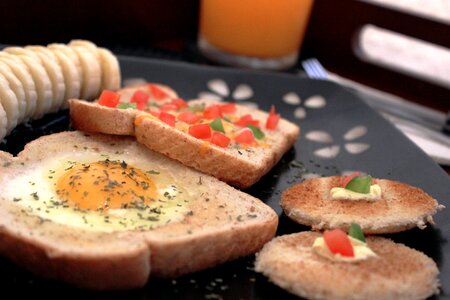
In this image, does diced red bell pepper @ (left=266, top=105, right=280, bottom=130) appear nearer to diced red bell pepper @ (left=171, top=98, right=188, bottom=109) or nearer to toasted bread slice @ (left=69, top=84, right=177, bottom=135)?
diced red bell pepper @ (left=171, top=98, right=188, bottom=109)

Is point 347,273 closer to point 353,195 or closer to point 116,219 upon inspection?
point 353,195

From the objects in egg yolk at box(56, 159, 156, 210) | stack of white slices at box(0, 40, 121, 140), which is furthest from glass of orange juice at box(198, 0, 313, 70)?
egg yolk at box(56, 159, 156, 210)

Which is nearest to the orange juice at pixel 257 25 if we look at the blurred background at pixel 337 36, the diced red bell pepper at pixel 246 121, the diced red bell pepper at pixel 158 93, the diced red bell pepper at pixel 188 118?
the blurred background at pixel 337 36

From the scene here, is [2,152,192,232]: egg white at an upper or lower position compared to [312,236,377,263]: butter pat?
lower

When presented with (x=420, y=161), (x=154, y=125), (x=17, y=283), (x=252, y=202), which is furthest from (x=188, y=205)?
(x=420, y=161)

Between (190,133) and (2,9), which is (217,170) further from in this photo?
(2,9)

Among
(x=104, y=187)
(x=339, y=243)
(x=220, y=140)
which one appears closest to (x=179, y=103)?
(x=220, y=140)
